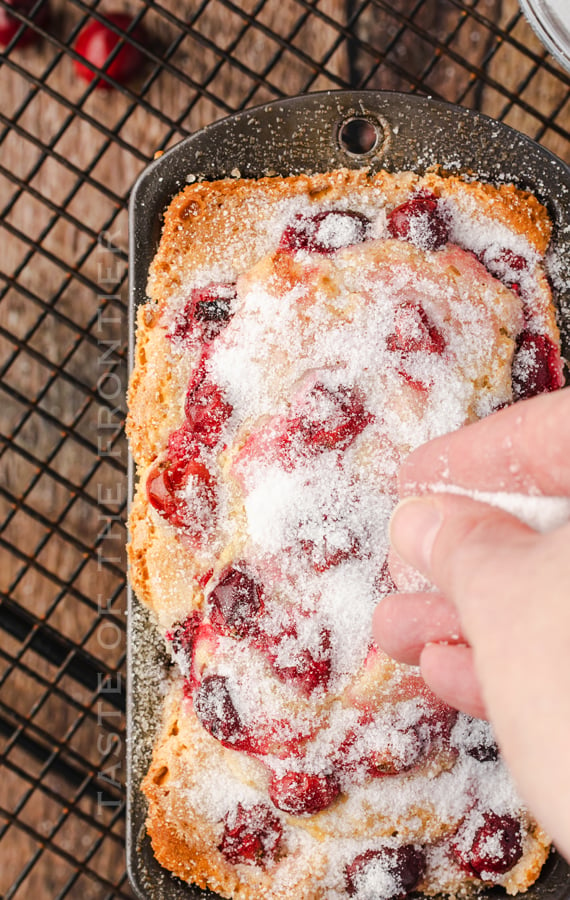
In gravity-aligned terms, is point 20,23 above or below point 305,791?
above

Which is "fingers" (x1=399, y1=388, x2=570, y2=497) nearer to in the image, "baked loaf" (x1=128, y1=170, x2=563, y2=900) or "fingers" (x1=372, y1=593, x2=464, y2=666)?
"fingers" (x1=372, y1=593, x2=464, y2=666)

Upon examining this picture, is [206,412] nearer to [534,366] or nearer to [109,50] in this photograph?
[534,366]

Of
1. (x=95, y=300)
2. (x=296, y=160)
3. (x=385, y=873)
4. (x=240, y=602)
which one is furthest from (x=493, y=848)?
(x=95, y=300)

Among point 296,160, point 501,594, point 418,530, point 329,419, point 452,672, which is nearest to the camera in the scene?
point 501,594

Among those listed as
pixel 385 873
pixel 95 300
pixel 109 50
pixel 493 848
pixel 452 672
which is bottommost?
pixel 385 873

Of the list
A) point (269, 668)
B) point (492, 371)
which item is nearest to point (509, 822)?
point (269, 668)

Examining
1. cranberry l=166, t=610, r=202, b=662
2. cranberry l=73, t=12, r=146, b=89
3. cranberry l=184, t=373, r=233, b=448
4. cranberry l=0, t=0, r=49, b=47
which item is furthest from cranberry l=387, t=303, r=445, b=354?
cranberry l=0, t=0, r=49, b=47
